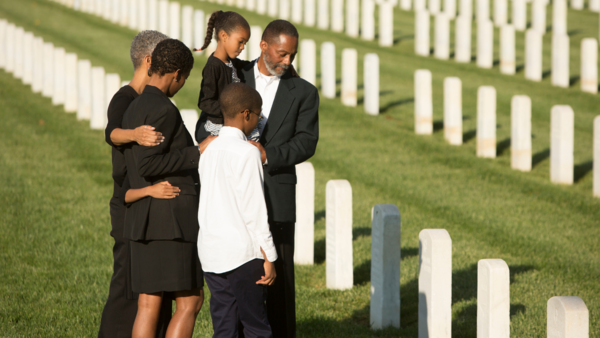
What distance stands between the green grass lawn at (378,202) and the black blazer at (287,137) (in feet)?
4.19

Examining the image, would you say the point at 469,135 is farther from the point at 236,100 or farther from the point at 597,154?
the point at 236,100

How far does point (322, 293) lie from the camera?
541cm

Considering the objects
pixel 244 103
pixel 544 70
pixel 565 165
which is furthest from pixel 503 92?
pixel 244 103

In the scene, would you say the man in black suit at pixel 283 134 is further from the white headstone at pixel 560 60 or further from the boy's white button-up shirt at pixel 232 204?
the white headstone at pixel 560 60

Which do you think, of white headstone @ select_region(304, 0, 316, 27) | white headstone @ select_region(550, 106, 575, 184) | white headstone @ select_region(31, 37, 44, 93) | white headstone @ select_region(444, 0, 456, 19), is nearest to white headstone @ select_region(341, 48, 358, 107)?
white headstone @ select_region(550, 106, 575, 184)

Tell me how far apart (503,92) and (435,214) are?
571 cm

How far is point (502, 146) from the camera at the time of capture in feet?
31.8

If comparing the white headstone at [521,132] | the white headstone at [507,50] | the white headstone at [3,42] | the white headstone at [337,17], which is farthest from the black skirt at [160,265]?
the white headstone at [337,17]

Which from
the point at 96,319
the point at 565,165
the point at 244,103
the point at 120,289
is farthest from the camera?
the point at 565,165

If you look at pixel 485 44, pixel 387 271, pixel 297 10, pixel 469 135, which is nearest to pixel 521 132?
pixel 469 135

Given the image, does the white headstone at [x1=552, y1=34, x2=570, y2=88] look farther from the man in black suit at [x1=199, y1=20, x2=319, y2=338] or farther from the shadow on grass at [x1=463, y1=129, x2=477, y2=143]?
the man in black suit at [x1=199, y1=20, x2=319, y2=338]

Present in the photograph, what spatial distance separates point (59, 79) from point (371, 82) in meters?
6.15

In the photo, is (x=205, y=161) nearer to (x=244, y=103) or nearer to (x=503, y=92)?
(x=244, y=103)

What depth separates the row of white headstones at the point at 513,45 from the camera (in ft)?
39.8
